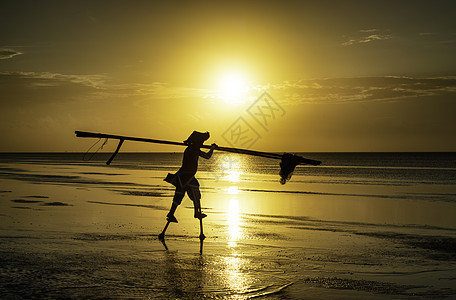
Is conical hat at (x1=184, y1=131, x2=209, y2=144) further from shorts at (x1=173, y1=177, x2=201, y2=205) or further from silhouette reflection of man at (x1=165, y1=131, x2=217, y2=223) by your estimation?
shorts at (x1=173, y1=177, x2=201, y2=205)

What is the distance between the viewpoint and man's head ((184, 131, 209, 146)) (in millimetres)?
12531

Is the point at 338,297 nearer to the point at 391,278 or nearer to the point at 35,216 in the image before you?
the point at 391,278

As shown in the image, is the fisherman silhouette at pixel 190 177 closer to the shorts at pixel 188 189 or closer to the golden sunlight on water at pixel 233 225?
the shorts at pixel 188 189

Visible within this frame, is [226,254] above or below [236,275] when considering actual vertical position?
above

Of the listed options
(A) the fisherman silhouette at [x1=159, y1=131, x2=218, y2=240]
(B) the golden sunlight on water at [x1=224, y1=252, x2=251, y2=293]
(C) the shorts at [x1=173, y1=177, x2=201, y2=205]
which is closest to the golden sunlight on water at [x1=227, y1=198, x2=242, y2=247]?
(A) the fisherman silhouette at [x1=159, y1=131, x2=218, y2=240]

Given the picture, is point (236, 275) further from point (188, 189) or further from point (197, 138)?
point (197, 138)

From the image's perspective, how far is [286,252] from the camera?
35.3 feet

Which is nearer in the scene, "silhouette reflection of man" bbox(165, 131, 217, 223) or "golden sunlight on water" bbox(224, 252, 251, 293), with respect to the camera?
"golden sunlight on water" bbox(224, 252, 251, 293)

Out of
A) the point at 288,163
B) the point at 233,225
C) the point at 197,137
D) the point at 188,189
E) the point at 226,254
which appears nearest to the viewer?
the point at 226,254

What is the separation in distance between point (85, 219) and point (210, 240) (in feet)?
17.4

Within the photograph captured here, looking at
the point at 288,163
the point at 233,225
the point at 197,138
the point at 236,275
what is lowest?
the point at 236,275

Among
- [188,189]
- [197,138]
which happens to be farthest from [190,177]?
[197,138]

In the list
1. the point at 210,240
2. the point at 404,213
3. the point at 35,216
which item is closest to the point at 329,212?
the point at 404,213

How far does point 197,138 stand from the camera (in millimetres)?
→ 12570
